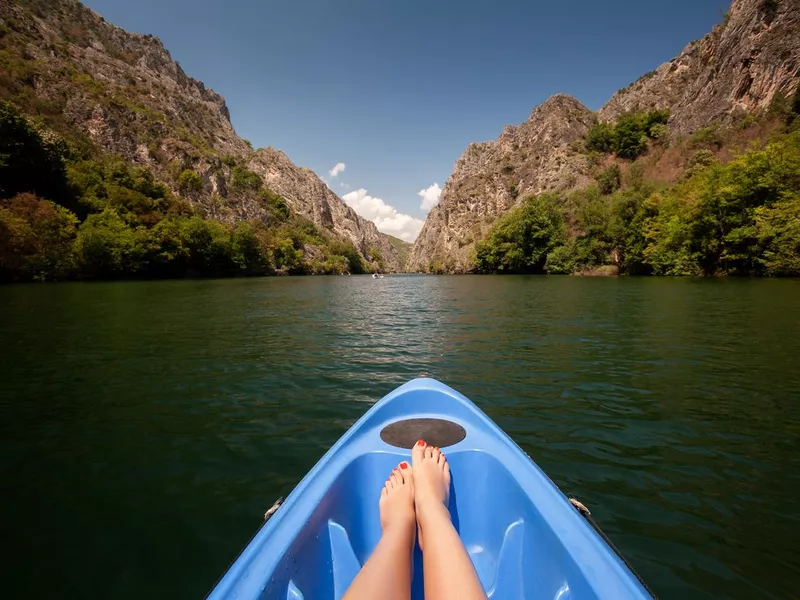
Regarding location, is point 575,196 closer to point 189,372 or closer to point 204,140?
point 189,372

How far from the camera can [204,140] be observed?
10881cm

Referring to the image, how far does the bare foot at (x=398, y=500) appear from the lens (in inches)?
88.0

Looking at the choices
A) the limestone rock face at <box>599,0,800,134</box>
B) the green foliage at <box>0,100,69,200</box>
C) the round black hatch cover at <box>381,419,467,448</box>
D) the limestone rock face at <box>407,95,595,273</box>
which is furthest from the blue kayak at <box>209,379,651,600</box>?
the limestone rock face at <box>407,95,595,273</box>

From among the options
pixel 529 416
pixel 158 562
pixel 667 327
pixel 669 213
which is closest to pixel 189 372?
pixel 158 562

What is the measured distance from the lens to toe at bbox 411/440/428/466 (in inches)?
110

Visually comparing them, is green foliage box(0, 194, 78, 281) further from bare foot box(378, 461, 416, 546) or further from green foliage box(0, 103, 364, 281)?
bare foot box(378, 461, 416, 546)

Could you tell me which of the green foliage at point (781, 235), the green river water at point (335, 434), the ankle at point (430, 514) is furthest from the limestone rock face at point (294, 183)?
the ankle at point (430, 514)

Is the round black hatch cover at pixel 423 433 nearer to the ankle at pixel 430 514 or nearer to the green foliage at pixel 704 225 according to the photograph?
the ankle at pixel 430 514

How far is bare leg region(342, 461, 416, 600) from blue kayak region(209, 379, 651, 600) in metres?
0.23

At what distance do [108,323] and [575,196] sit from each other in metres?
69.0

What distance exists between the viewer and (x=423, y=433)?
128 inches

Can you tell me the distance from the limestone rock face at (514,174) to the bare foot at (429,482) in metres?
84.6

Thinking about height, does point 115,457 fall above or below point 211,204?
below

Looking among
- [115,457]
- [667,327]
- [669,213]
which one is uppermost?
[669,213]
